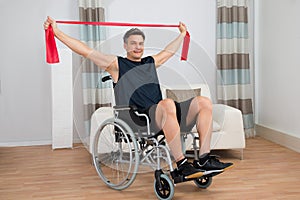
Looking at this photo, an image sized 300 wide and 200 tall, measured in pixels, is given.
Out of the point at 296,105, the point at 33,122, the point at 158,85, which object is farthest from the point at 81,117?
the point at 296,105

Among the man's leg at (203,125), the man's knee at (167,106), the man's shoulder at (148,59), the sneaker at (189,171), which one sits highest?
the man's shoulder at (148,59)

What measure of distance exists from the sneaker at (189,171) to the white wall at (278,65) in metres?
1.71

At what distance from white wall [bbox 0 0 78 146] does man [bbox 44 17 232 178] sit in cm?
187

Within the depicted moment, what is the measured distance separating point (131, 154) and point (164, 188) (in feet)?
0.92

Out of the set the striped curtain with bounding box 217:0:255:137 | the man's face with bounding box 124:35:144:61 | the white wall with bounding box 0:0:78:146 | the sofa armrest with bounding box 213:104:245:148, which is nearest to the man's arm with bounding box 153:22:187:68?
the man's face with bounding box 124:35:144:61

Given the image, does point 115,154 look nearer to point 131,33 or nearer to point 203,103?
point 203,103

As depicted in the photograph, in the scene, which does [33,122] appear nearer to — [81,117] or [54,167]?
[54,167]

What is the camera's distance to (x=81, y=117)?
2578 millimetres

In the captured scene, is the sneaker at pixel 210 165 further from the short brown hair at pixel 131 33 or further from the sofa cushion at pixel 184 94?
the short brown hair at pixel 131 33

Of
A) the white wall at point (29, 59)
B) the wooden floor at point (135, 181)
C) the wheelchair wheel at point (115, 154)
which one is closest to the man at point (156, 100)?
the wheelchair wheel at point (115, 154)

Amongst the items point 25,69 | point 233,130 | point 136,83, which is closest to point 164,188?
point 136,83

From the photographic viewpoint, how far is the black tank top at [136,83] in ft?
7.38

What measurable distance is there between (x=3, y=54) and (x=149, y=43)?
2.30 m

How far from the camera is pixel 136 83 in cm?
Answer: 225
